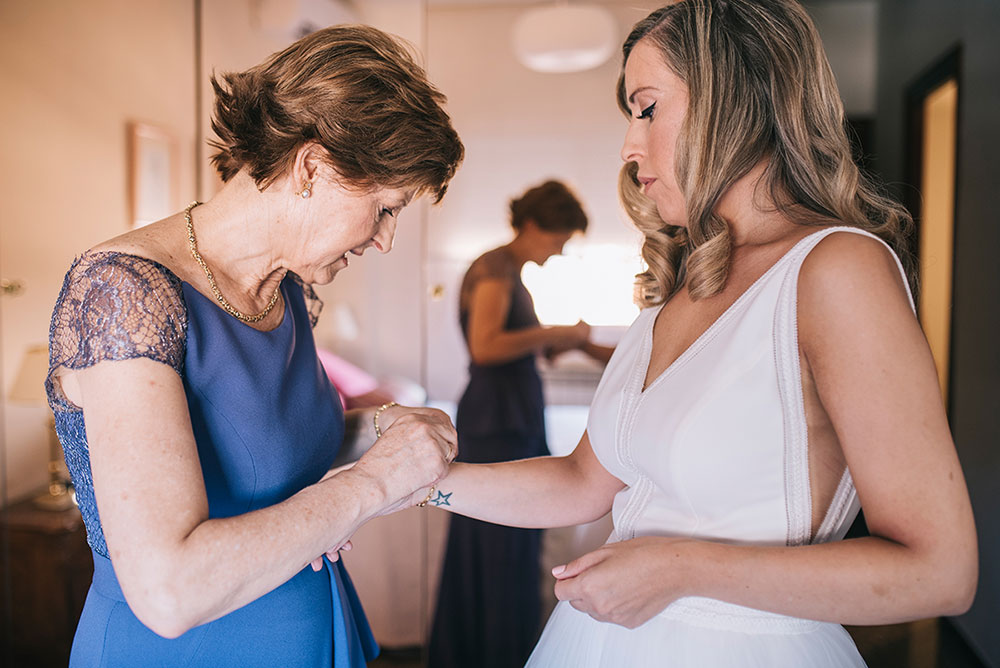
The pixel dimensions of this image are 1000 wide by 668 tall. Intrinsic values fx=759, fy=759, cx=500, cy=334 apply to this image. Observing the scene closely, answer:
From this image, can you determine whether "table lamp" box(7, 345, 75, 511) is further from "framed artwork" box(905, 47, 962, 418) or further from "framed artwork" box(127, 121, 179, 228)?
"framed artwork" box(905, 47, 962, 418)

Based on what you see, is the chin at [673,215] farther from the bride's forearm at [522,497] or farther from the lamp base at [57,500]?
the lamp base at [57,500]

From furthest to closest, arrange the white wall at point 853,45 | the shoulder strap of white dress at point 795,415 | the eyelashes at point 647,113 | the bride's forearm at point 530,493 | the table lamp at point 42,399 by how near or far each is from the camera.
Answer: the white wall at point 853,45 → the table lamp at point 42,399 → the bride's forearm at point 530,493 → the eyelashes at point 647,113 → the shoulder strap of white dress at point 795,415

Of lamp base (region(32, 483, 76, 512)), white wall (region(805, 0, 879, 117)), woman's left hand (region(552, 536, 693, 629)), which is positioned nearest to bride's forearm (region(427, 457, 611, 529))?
woman's left hand (region(552, 536, 693, 629))

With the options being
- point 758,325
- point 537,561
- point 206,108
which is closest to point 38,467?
point 206,108

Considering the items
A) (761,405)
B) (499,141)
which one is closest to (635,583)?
(761,405)

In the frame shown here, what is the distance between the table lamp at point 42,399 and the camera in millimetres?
2604

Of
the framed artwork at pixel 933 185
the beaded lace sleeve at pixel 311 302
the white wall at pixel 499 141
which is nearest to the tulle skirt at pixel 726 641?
the beaded lace sleeve at pixel 311 302

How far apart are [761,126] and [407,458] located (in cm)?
72

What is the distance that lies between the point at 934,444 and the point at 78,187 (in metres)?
2.90

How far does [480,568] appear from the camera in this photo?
113 inches

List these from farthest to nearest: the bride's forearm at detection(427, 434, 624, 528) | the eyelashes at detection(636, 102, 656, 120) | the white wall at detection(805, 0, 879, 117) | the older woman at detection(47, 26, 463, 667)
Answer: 1. the white wall at detection(805, 0, 879, 117)
2. the bride's forearm at detection(427, 434, 624, 528)
3. the eyelashes at detection(636, 102, 656, 120)
4. the older woman at detection(47, 26, 463, 667)

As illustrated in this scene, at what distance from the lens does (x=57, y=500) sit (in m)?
A: 2.79

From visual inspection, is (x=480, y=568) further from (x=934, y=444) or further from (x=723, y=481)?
(x=934, y=444)

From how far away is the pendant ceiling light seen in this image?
110 inches
